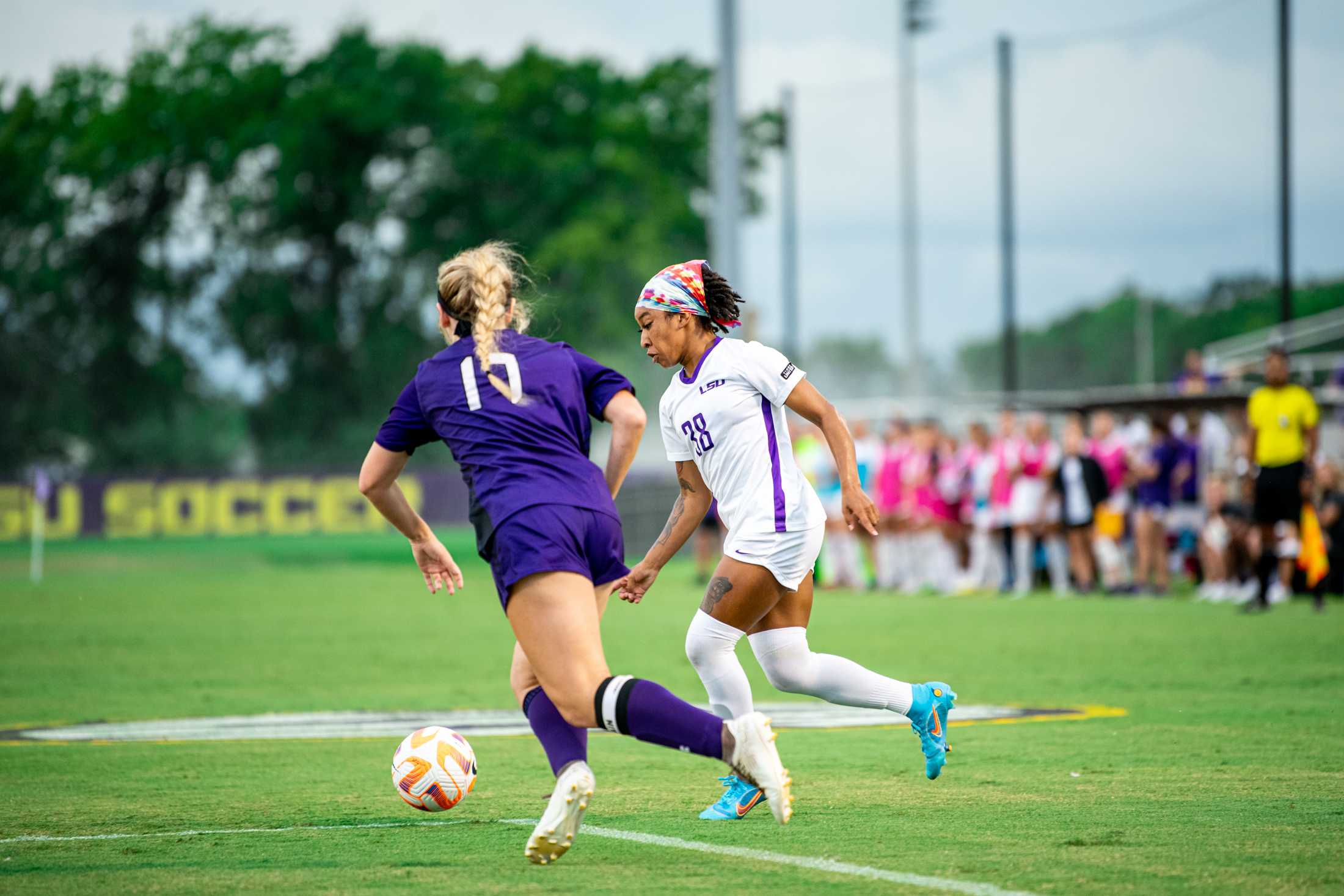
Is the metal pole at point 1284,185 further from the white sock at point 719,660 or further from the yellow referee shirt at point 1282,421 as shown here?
the white sock at point 719,660

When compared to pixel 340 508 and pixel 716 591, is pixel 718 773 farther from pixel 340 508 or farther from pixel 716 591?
pixel 340 508

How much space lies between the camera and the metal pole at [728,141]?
69.8 ft

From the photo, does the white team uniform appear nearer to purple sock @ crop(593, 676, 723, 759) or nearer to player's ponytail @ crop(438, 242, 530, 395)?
player's ponytail @ crop(438, 242, 530, 395)

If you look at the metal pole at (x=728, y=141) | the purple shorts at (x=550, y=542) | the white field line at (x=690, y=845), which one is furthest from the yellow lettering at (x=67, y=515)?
the purple shorts at (x=550, y=542)

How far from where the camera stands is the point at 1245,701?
32.1 feet

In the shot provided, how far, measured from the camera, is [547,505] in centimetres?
529

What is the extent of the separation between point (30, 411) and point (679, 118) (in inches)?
834

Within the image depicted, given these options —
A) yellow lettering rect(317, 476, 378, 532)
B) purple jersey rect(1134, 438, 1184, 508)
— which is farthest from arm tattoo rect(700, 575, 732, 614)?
yellow lettering rect(317, 476, 378, 532)

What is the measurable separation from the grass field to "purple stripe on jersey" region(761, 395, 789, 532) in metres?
1.16

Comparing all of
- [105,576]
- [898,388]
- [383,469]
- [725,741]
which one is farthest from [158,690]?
[898,388]

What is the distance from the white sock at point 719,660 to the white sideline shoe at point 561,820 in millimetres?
1236

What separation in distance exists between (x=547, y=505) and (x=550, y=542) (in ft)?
0.43

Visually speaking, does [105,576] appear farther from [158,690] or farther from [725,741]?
[725,741]

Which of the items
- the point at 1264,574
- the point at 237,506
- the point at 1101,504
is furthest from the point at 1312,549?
the point at 237,506
